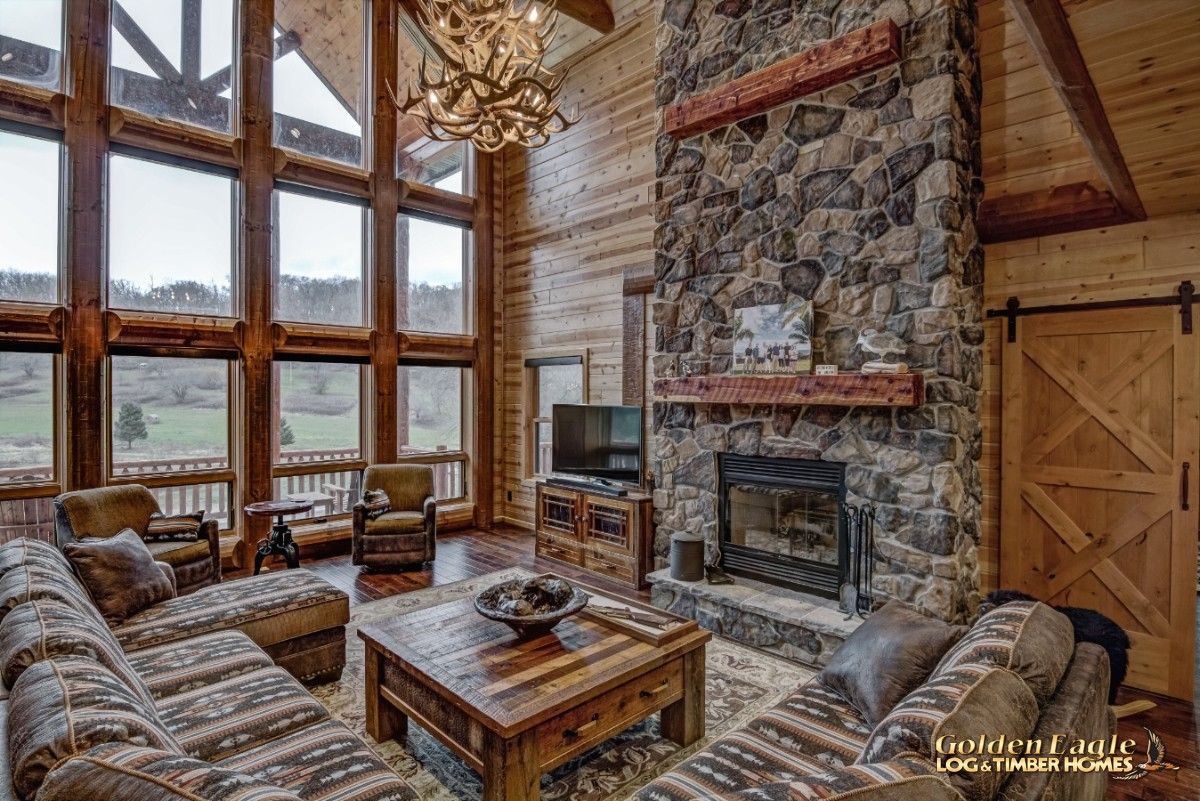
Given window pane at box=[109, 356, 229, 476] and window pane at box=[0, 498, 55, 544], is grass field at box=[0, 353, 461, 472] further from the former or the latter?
window pane at box=[0, 498, 55, 544]

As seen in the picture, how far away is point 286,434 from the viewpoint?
6086mm

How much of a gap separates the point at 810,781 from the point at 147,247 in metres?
6.47

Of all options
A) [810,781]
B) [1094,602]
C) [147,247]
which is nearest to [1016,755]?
[810,781]

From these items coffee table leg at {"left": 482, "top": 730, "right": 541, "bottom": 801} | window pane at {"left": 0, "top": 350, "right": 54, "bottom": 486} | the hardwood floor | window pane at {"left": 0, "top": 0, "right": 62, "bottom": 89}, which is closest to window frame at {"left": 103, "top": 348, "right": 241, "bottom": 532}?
window pane at {"left": 0, "top": 350, "right": 54, "bottom": 486}

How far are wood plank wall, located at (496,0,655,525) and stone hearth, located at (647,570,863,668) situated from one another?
231 centimetres

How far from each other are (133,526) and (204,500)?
1.48 m

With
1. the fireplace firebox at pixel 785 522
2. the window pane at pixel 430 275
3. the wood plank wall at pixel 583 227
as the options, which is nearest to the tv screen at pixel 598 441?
the wood plank wall at pixel 583 227

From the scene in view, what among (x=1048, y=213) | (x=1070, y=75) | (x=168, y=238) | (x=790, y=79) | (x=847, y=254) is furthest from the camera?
(x=168, y=238)

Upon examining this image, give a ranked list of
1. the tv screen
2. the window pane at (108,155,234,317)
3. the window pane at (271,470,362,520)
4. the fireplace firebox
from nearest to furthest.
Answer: the fireplace firebox
the window pane at (108,155,234,317)
the tv screen
the window pane at (271,470,362,520)

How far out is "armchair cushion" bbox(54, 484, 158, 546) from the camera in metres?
4.01

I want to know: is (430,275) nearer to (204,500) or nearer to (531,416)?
(531,416)

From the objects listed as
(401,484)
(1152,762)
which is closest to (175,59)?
(401,484)

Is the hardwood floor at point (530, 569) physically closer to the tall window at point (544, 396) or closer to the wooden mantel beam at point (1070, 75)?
the tall window at point (544, 396)

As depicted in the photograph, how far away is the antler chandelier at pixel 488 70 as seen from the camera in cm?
306
